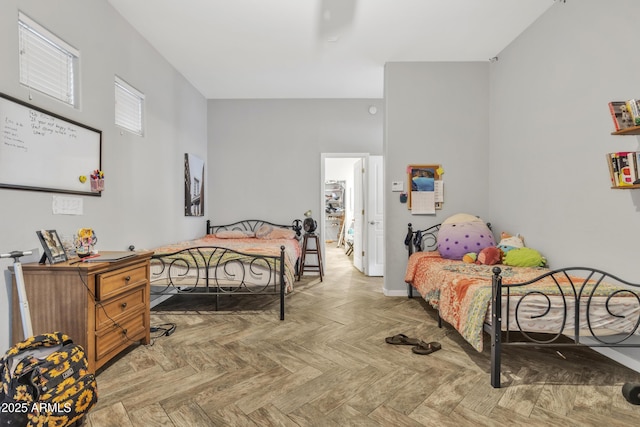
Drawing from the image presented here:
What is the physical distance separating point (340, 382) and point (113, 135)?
286 centimetres

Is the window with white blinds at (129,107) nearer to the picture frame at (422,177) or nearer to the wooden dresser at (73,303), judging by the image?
the wooden dresser at (73,303)

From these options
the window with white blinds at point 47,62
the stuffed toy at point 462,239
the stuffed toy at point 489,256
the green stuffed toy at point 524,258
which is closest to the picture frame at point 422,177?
the stuffed toy at point 462,239

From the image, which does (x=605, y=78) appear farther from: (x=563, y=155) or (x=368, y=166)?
(x=368, y=166)

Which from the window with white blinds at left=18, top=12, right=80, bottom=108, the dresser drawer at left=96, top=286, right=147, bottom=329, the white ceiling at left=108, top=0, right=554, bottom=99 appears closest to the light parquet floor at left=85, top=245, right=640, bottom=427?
the dresser drawer at left=96, top=286, right=147, bottom=329

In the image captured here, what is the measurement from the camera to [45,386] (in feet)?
4.93

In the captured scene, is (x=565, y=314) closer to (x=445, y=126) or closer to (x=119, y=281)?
(x=445, y=126)

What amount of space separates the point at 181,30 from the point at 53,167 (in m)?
1.94

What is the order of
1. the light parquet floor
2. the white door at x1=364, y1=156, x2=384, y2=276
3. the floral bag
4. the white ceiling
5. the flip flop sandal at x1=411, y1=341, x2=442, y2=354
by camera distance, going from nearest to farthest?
the floral bag, the light parquet floor, the flip flop sandal at x1=411, y1=341, x2=442, y2=354, the white ceiling, the white door at x1=364, y1=156, x2=384, y2=276

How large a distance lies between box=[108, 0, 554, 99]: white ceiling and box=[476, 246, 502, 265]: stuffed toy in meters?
2.25

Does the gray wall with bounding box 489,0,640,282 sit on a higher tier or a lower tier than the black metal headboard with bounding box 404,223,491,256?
higher

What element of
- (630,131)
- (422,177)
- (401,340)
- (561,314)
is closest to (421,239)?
(422,177)

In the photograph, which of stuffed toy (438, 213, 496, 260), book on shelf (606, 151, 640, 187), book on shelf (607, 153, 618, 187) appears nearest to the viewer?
book on shelf (606, 151, 640, 187)

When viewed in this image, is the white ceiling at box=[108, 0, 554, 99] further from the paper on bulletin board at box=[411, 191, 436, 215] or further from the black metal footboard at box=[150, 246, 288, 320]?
the black metal footboard at box=[150, 246, 288, 320]

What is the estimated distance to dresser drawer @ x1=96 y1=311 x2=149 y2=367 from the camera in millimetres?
2107
